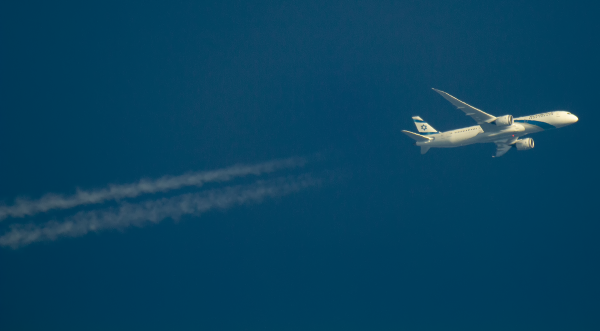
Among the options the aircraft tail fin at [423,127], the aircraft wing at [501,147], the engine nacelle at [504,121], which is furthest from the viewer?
the aircraft tail fin at [423,127]

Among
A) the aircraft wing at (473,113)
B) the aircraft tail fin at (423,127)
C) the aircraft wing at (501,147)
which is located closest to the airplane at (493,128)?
the aircraft wing at (473,113)

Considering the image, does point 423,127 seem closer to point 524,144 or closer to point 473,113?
point 473,113

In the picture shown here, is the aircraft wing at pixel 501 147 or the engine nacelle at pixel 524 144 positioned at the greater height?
the aircraft wing at pixel 501 147

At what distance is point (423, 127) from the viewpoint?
6538 centimetres

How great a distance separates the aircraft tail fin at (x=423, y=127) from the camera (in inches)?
2542

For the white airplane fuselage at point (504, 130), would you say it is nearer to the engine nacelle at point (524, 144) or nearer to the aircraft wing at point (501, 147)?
the engine nacelle at point (524, 144)

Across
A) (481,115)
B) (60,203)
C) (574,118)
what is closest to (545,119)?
(574,118)

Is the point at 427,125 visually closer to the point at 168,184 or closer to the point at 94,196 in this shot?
the point at 168,184

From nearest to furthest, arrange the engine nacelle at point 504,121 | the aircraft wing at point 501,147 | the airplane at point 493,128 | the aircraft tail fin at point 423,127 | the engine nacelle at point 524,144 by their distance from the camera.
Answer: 1. the engine nacelle at point 504,121
2. the airplane at point 493,128
3. the engine nacelle at point 524,144
4. the aircraft wing at point 501,147
5. the aircraft tail fin at point 423,127

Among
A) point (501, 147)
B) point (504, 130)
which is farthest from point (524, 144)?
point (504, 130)

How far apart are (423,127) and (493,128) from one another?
10321 millimetres

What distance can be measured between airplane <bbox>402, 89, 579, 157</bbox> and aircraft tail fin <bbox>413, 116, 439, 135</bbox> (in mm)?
4346

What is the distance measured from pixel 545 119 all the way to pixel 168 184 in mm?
46488

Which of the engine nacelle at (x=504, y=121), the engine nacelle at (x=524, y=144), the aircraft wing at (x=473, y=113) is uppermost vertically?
the aircraft wing at (x=473, y=113)
